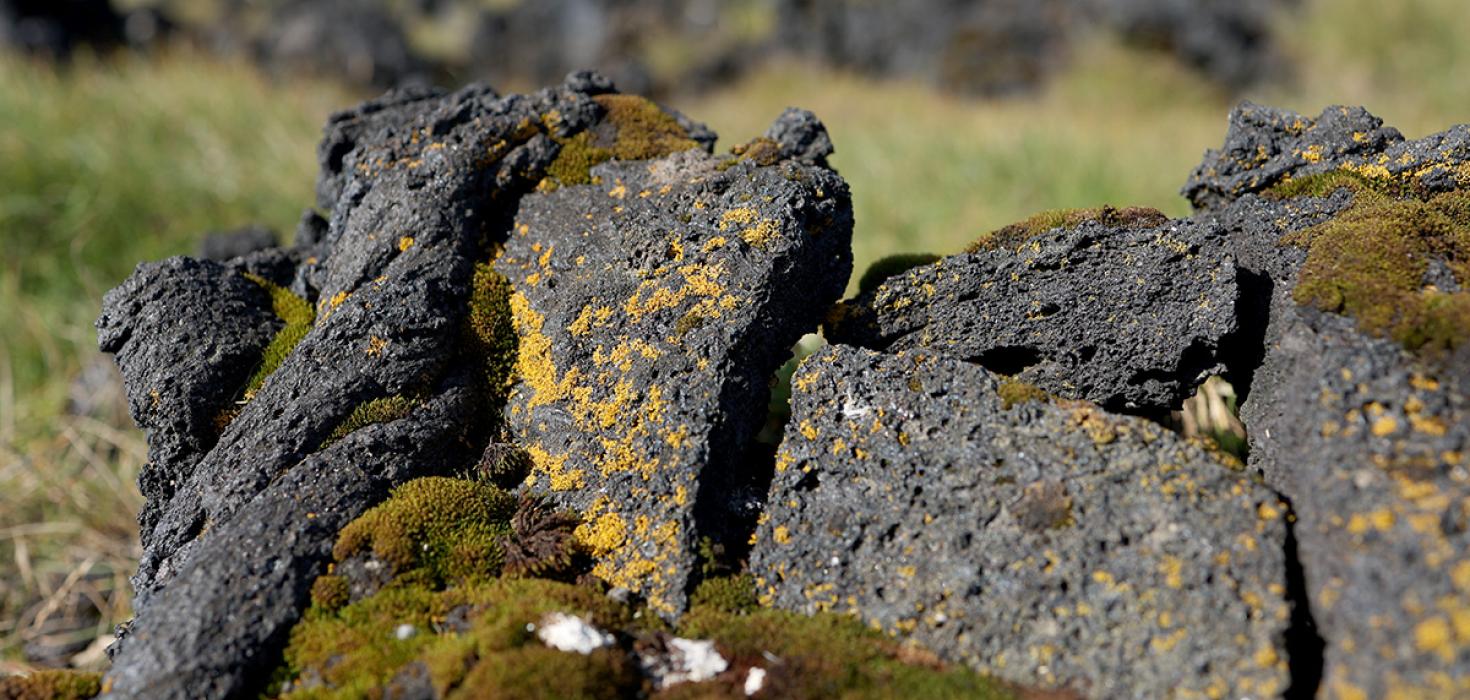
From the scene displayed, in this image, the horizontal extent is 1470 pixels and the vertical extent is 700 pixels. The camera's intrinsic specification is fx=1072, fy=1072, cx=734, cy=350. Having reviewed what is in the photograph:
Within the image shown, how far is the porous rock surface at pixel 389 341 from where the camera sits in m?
4.63

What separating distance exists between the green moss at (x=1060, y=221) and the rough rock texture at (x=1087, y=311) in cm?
14

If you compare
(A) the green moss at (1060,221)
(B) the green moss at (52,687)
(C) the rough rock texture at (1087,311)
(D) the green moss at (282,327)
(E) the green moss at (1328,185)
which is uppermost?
(E) the green moss at (1328,185)

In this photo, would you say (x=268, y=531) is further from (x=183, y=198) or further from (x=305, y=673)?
(x=183, y=198)

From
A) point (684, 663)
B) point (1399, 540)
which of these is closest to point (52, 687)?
point (684, 663)

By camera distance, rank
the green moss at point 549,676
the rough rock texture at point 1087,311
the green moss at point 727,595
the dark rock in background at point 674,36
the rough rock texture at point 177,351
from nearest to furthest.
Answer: the green moss at point 549,676, the green moss at point 727,595, the rough rock texture at point 1087,311, the rough rock texture at point 177,351, the dark rock in background at point 674,36

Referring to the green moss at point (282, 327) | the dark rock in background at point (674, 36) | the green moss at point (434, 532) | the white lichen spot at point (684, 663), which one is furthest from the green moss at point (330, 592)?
the dark rock in background at point (674, 36)

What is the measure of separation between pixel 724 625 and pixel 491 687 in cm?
102

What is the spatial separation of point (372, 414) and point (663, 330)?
152 centimetres

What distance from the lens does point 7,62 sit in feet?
57.9

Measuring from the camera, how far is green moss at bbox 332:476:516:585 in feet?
15.8

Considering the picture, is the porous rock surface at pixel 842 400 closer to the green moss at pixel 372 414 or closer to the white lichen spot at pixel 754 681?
the green moss at pixel 372 414

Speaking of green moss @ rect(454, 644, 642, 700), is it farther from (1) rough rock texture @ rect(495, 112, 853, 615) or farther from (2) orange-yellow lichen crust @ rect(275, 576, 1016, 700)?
(1) rough rock texture @ rect(495, 112, 853, 615)

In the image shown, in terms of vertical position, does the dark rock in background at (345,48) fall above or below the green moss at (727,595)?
above

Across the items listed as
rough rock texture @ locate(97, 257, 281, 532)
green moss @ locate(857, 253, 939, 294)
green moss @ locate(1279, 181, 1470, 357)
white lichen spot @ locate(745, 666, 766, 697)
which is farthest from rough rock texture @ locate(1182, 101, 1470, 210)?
rough rock texture @ locate(97, 257, 281, 532)
